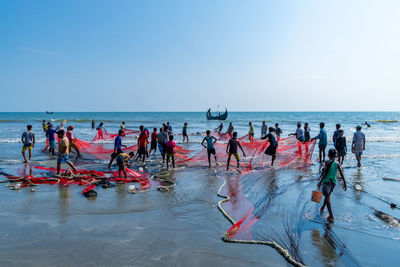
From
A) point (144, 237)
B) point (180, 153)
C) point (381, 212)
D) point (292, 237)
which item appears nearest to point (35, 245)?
point (144, 237)

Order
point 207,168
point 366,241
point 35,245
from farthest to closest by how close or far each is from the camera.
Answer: point 207,168, point 366,241, point 35,245

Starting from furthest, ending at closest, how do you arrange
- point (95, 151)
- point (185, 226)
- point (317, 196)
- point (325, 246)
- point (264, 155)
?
point (95, 151), point (264, 155), point (317, 196), point (185, 226), point (325, 246)

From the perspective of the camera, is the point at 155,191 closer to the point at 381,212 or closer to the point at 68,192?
the point at 68,192

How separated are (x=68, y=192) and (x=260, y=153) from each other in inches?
293

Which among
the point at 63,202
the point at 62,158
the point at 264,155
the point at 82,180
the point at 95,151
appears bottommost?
the point at 63,202

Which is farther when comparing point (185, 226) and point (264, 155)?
point (264, 155)

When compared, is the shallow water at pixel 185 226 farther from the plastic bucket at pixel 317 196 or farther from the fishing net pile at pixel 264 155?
the fishing net pile at pixel 264 155

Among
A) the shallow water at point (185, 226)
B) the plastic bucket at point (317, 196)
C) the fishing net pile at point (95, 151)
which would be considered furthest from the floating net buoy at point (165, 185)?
the fishing net pile at point (95, 151)

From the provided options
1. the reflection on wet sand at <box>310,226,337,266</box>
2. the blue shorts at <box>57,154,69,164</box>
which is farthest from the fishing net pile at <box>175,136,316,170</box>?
the reflection on wet sand at <box>310,226,337,266</box>

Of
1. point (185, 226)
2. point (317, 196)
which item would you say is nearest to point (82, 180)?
point (185, 226)

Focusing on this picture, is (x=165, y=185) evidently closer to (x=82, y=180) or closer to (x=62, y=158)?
(x=82, y=180)

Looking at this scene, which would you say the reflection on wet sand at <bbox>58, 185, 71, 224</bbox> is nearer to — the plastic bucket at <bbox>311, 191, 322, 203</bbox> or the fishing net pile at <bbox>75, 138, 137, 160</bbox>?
the fishing net pile at <bbox>75, 138, 137, 160</bbox>

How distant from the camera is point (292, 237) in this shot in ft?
15.5

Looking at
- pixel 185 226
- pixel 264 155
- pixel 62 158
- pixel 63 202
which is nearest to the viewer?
pixel 185 226
